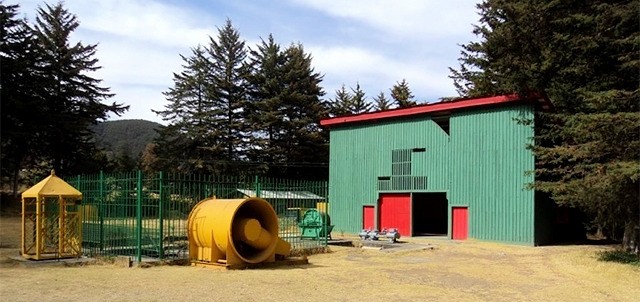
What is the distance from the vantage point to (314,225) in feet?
66.4

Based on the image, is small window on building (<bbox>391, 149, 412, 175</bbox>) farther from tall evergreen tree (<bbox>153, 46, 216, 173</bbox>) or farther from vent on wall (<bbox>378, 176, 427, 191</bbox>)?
tall evergreen tree (<bbox>153, 46, 216, 173</bbox>)

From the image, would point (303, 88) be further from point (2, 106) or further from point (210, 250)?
point (210, 250)

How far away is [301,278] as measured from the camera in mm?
12500

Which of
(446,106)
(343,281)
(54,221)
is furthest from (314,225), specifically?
(446,106)

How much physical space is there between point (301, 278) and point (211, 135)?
4274 cm

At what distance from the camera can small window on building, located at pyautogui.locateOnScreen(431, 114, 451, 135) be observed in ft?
94.4

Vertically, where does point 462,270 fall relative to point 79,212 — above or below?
below

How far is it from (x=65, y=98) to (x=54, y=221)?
107 feet

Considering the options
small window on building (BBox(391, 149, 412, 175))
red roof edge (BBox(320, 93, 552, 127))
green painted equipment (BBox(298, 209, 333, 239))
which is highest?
red roof edge (BBox(320, 93, 552, 127))

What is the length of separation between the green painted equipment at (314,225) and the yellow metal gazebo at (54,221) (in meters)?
7.28

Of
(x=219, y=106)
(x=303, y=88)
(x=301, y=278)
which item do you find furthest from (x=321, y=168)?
(x=301, y=278)

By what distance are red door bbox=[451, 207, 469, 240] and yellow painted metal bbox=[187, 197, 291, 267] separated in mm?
14207

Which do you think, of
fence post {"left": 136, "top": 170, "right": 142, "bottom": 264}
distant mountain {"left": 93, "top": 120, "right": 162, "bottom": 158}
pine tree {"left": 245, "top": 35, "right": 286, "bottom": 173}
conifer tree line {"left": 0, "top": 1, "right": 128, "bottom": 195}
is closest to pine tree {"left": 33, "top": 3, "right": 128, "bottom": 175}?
conifer tree line {"left": 0, "top": 1, "right": 128, "bottom": 195}

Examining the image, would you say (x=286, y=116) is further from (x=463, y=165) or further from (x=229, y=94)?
(x=463, y=165)
